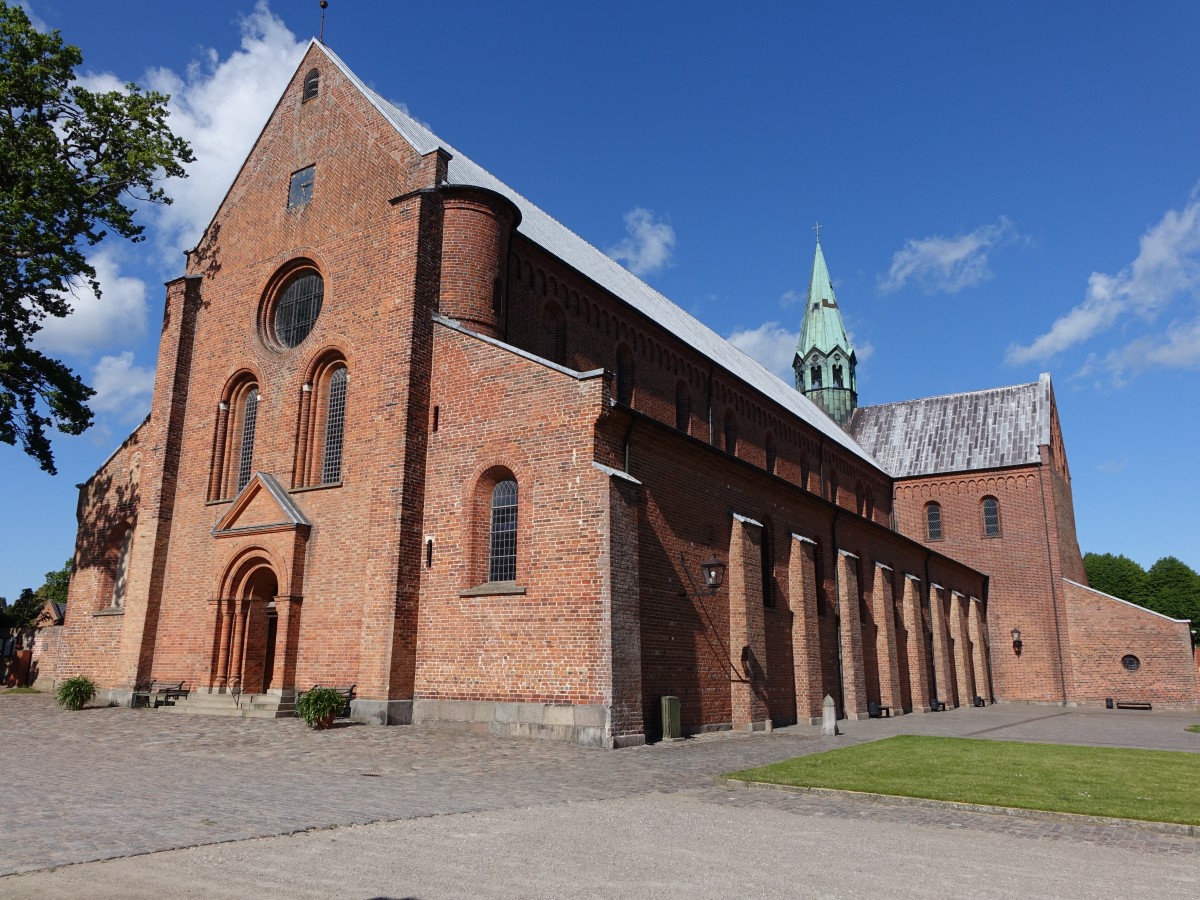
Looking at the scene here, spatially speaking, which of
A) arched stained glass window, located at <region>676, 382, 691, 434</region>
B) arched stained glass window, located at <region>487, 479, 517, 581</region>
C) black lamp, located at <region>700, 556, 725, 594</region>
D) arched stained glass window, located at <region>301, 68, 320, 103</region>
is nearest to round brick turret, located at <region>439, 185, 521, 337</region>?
arched stained glass window, located at <region>487, 479, 517, 581</region>

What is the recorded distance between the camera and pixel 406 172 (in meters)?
20.8

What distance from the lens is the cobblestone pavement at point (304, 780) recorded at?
26.0 ft

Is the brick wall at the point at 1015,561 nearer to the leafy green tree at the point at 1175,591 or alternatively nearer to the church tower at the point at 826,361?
the church tower at the point at 826,361

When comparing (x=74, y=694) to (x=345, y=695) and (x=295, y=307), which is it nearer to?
(x=345, y=695)

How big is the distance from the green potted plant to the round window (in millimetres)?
9516

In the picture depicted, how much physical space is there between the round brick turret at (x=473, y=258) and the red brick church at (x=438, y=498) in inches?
2.5

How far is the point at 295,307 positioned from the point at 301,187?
324 cm

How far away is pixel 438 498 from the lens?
18594mm

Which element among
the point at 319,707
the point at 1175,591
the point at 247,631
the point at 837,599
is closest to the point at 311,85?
the point at 247,631

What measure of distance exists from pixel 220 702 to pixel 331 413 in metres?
6.94

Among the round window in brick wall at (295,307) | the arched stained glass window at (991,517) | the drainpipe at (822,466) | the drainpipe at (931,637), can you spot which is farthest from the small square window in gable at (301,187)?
the arched stained glass window at (991,517)

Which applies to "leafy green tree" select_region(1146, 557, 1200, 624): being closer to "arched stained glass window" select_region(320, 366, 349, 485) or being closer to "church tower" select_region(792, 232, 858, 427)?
"church tower" select_region(792, 232, 858, 427)

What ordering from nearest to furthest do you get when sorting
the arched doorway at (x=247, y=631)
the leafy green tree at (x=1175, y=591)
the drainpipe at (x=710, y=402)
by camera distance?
the arched doorway at (x=247, y=631) → the drainpipe at (x=710, y=402) → the leafy green tree at (x=1175, y=591)

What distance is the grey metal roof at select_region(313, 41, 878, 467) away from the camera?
77.8 ft
